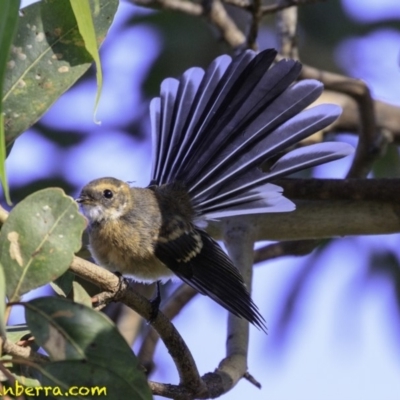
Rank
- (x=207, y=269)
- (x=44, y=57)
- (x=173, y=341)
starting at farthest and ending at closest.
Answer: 1. (x=207, y=269)
2. (x=173, y=341)
3. (x=44, y=57)

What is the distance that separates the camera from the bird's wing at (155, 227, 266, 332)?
8.23 ft

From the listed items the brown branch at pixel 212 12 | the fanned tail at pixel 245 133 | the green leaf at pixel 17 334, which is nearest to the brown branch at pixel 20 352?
the green leaf at pixel 17 334

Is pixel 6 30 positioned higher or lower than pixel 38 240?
higher

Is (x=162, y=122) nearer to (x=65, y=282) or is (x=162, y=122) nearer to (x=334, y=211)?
(x=334, y=211)

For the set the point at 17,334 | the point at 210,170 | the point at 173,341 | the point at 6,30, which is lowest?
the point at 17,334

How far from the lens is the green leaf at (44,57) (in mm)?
1921

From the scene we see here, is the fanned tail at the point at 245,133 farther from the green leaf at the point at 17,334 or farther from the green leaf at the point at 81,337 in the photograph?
the green leaf at the point at 81,337

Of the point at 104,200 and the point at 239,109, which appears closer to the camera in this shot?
the point at 104,200

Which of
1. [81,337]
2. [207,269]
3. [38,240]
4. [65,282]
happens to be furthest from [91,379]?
[207,269]

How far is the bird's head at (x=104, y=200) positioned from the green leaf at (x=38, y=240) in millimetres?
1162

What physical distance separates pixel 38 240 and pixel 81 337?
0.82ft

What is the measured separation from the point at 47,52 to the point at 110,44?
3.37 m

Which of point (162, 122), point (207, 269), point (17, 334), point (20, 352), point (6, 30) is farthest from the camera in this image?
point (162, 122)

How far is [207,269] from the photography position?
2729 millimetres
